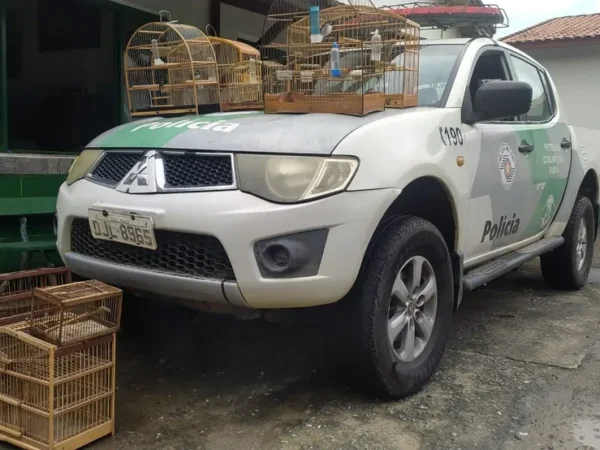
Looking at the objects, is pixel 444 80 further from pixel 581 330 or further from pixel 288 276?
pixel 581 330

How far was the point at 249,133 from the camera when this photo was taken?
9.68ft

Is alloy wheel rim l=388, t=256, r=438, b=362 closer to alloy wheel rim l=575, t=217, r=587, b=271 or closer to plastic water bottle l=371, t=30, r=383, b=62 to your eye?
plastic water bottle l=371, t=30, r=383, b=62

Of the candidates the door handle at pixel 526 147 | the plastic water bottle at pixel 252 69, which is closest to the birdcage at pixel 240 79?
the plastic water bottle at pixel 252 69

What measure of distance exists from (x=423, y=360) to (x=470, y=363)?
606mm

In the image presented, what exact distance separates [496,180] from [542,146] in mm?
928

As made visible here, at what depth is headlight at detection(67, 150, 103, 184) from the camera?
3.34 m

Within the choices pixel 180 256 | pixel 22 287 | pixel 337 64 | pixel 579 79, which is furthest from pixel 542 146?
pixel 579 79

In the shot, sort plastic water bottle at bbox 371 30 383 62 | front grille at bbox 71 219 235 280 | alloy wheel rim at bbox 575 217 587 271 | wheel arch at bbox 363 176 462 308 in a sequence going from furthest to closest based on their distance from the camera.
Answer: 1. alloy wheel rim at bbox 575 217 587 271
2. plastic water bottle at bbox 371 30 383 62
3. wheel arch at bbox 363 176 462 308
4. front grille at bbox 71 219 235 280

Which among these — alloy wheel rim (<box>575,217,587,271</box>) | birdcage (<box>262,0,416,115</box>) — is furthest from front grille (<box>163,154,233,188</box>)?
alloy wheel rim (<box>575,217,587,271</box>)

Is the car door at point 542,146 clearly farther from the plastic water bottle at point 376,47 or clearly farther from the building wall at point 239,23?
the building wall at point 239,23

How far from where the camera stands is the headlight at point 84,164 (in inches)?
131

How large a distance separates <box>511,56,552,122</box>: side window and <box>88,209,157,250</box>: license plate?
2.96 m

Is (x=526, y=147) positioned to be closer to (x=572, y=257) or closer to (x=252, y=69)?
(x=572, y=257)

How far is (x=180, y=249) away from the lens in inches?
113
